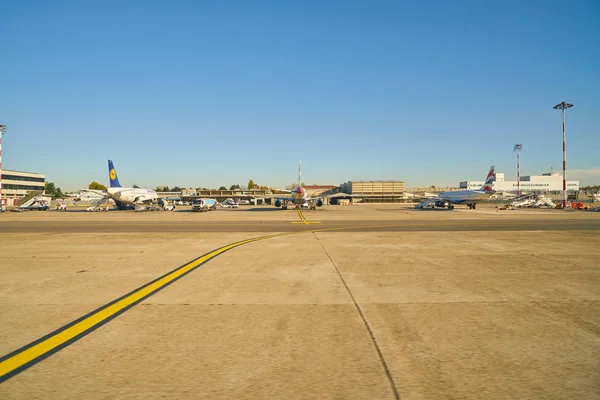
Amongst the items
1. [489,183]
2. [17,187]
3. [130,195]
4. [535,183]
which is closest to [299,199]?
[130,195]

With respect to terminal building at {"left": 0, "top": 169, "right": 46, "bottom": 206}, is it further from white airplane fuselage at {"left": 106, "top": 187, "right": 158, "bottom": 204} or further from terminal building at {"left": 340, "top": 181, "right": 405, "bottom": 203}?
terminal building at {"left": 340, "top": 181, "right": 405, "bottom": 203}

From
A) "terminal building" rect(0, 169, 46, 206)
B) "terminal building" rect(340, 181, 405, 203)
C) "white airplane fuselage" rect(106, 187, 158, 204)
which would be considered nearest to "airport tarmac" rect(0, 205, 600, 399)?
"white airplane fuselage" rect(106, 187, 158, 204)

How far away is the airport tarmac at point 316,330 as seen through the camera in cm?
297

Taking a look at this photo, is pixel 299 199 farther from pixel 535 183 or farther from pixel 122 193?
pixel 535 183

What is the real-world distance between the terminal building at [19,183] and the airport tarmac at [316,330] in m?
111

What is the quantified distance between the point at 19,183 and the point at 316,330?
5112 inches

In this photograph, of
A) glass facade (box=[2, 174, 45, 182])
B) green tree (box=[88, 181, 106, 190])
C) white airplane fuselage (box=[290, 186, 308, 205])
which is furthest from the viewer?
green tree (box=[88, 181, 106, 190])

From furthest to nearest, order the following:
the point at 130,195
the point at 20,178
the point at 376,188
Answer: the point at 376,188, the point at 20,178, the point at 130,195

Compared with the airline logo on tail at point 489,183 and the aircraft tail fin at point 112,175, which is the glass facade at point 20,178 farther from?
the airline logo on tail at point 489,183

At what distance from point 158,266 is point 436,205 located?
57.0 metres

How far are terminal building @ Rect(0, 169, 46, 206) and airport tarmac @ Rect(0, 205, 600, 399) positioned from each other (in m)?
111

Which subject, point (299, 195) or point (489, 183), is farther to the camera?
point (489, 183)

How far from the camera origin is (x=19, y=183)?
100 m

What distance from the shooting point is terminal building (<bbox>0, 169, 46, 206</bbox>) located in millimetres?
94188
